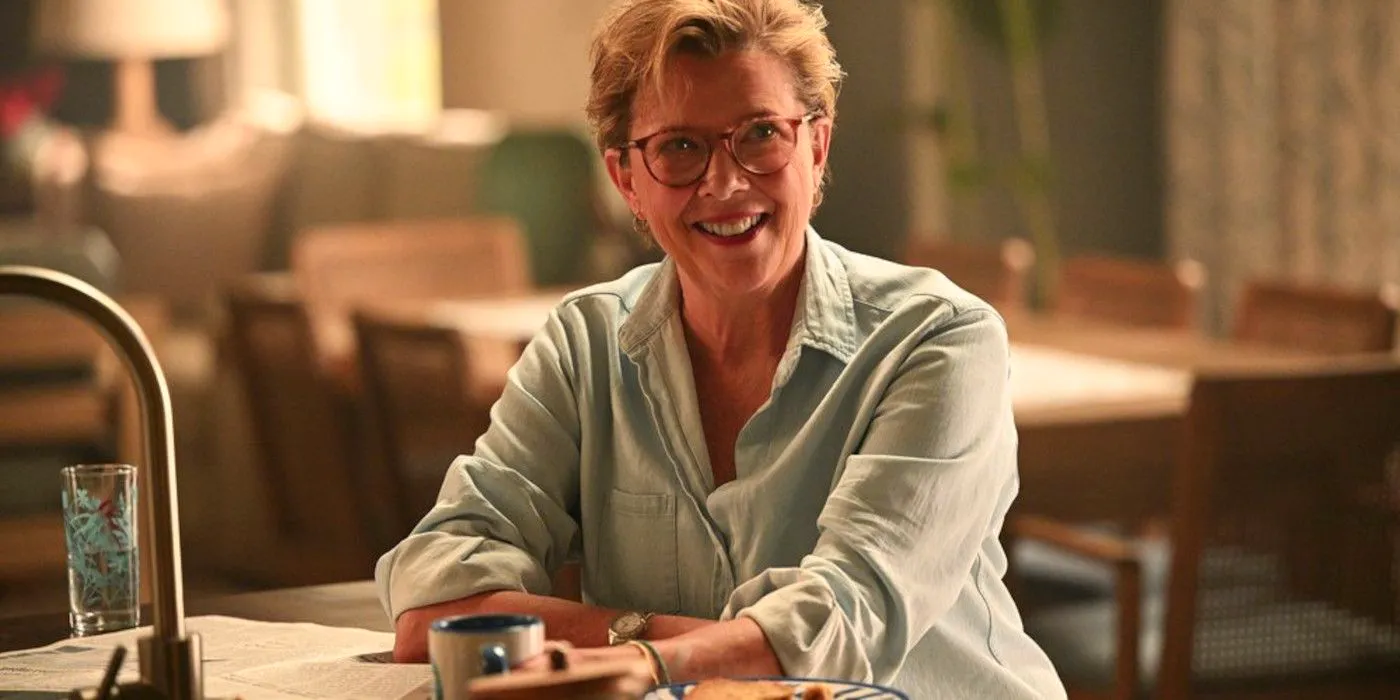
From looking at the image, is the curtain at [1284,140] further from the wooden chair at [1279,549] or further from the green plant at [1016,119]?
the wooden chair at [1279,549]

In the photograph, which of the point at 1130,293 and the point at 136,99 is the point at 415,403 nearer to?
the point at 1130,293

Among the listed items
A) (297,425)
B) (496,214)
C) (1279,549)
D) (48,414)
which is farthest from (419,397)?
(496,214)

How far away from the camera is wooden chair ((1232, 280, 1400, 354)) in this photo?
3.42 metres

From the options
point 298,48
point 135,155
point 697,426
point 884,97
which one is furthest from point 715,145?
point 298,48

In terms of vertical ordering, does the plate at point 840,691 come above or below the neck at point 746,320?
below

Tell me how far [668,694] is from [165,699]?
13.3 inches

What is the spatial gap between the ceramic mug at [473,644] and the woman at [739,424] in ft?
0.91

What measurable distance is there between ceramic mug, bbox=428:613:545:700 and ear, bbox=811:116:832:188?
630mm

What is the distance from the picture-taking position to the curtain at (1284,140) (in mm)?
5203

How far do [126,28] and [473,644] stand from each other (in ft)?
25.7

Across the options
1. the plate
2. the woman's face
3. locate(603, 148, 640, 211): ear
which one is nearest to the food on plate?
the plate

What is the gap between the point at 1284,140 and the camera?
5551mm

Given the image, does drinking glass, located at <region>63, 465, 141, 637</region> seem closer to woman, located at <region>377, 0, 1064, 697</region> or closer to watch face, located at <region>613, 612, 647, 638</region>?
woman, located at <region>377, 0, 1064, 697</region>

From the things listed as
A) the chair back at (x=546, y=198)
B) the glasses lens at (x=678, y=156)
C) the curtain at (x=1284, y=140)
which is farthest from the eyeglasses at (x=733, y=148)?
the chair back at (x=546, y=198)
